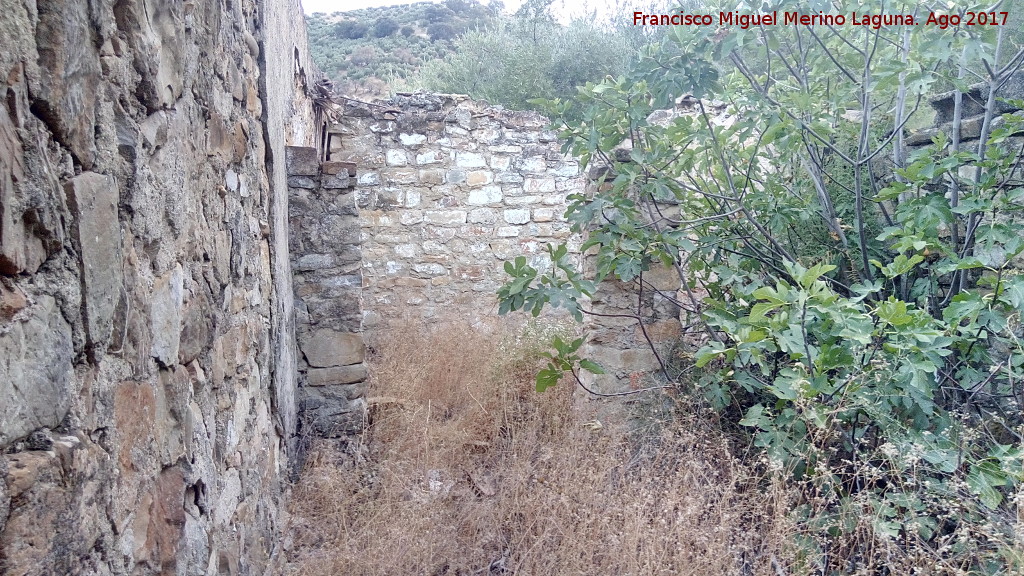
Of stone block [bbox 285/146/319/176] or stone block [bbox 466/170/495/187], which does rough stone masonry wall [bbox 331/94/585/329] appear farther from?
stone block [bbox 285/146/319/176]

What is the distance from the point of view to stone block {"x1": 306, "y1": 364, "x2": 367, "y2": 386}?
11.7ft

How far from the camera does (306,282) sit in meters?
3.56

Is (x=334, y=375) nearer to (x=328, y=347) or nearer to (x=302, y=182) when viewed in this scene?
(x=328, y=347)

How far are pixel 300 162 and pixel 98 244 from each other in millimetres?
2742

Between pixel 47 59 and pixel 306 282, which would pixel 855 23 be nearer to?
pixel 306 282

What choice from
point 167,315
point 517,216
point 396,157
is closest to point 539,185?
point 517,216

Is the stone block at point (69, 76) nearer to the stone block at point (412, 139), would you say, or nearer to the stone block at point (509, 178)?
the stone block at point (412, 139)

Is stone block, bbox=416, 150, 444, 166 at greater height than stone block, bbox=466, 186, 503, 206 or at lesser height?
greater

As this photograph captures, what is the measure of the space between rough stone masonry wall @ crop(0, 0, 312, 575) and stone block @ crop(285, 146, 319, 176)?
1.47 meters

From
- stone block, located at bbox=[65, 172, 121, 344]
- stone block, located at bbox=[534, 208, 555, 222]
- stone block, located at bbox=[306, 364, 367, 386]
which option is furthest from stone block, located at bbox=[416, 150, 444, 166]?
stone block, located at bbox=[65, 172, 121, 344]

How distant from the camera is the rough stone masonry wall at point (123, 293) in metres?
0.71

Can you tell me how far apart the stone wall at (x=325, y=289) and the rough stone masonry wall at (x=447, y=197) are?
238 cm

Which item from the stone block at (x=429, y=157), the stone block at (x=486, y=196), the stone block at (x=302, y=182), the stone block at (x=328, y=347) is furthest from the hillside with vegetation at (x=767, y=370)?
the stone block at (x=429, y=157)

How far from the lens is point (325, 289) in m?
3.57
